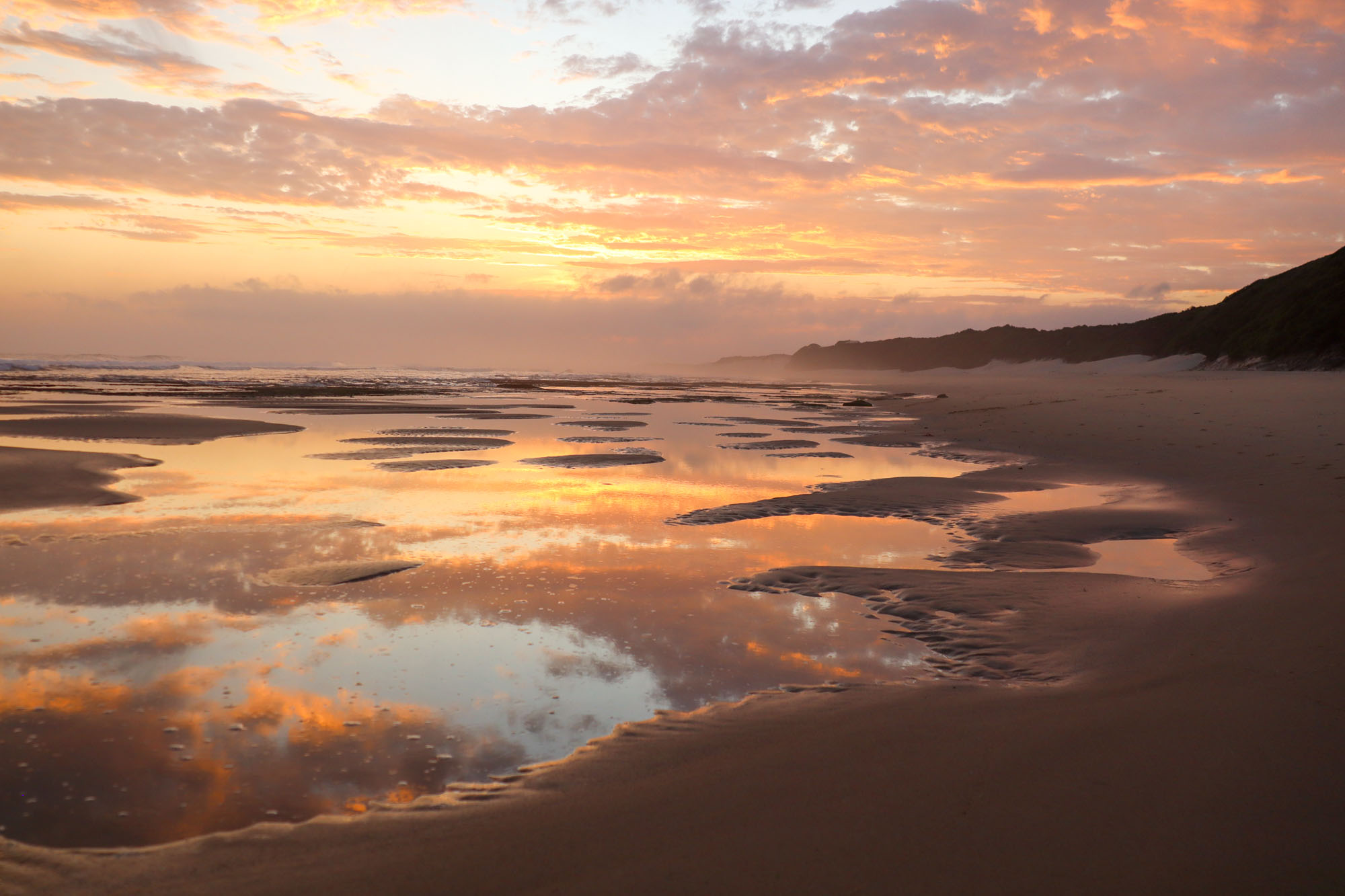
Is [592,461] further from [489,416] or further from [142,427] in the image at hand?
[489,416]

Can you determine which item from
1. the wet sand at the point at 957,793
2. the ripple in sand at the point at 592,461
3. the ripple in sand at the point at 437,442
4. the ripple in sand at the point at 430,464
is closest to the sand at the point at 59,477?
the ripple in sand at the point at 430,464

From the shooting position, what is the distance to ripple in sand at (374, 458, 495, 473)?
53.7 ft

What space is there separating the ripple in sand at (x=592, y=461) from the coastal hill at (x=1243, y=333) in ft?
174

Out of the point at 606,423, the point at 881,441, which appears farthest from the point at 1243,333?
the point at 606,423

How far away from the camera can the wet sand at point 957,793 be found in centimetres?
337

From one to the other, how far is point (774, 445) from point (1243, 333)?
6763cm

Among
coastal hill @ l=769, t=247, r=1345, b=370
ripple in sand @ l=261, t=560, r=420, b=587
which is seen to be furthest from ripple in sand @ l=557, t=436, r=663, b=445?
coastal hill @ l=769, t=247, r=1345, b=370

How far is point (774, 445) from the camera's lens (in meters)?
22.6

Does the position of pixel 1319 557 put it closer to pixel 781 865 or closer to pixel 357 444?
pixel 781 865

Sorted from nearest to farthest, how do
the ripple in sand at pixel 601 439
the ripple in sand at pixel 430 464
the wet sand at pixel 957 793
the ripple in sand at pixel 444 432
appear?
1. the wet sand at pixel 957 793
2. the ripple in sand at pixel 430 464
3. the ripple in sand at pixel 601 439
4. the ripple in sand at pixel 444 432

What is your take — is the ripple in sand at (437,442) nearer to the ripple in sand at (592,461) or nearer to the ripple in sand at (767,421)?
the ripple in sand at (592,461)

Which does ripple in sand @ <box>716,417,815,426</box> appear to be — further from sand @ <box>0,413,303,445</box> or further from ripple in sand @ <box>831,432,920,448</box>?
sand @ <box>0,413,303,445</box>

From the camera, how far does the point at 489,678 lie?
5.70m

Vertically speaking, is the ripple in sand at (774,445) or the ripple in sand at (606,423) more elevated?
the ripple in sand at (606,423)
